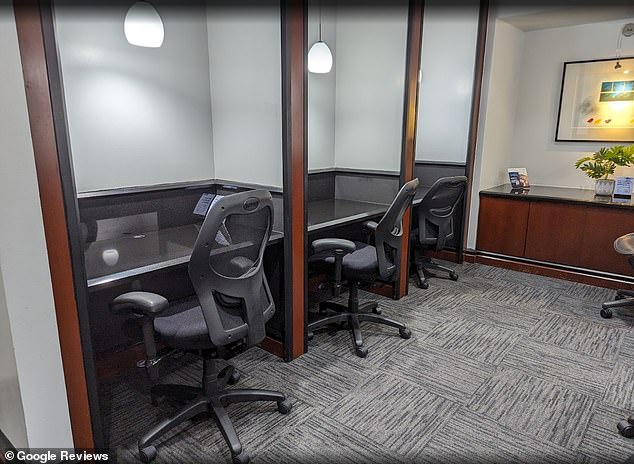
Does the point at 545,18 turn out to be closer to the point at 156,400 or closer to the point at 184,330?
the point at 184,330

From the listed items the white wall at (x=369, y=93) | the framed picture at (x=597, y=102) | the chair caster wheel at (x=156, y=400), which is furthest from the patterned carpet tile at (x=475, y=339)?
the framed picture at (x=597, y=102)

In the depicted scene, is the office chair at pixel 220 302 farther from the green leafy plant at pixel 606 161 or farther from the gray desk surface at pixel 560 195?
the green leafy plant at pixel 606 161

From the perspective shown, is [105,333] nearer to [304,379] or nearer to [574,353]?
[304,379]

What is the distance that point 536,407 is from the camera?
1712mm

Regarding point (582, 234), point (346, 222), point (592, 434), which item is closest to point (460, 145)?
point (582, 234)

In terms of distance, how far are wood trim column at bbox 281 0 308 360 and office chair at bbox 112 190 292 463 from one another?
44 centimetres

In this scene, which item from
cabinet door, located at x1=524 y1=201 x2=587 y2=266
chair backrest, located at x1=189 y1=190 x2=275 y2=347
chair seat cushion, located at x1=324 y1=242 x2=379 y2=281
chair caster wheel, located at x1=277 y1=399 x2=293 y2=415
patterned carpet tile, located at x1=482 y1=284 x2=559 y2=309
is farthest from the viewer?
cabinet door, located at x1=524 y1=201 x2=587 y2=266

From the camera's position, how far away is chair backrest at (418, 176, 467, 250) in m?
2.77

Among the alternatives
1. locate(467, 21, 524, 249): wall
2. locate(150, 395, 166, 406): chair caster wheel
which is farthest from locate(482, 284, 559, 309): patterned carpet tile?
locate(150, 395, 166, 406): chair caster wheel

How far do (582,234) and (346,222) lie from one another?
1.93m

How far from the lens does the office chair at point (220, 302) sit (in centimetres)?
129

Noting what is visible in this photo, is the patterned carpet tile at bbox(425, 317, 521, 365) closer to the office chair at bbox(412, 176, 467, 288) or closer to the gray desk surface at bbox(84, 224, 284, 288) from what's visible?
the office chair at bbox(412, 176, 467, 288)

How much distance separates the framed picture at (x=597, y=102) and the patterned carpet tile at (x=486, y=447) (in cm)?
275

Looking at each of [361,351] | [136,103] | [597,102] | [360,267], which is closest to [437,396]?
[361,351]
